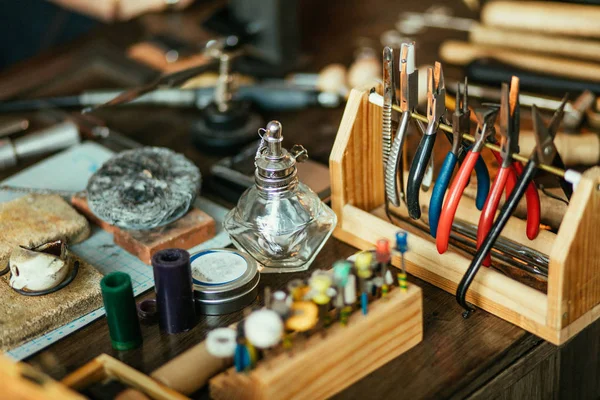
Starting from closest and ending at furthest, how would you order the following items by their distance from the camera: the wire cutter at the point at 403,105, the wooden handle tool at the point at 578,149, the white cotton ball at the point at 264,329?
the white cotton ball at the point at 264,329 < the wire cutter at the point at 403,105 < the wooden handle tool at the point at 578,149

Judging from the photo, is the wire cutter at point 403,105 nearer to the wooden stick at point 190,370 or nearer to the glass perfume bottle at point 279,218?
the glass perfume bottle at point 279,218

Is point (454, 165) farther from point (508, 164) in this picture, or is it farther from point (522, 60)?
point (522, 60)

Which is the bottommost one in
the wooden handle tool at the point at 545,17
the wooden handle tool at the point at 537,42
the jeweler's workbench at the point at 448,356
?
the jeweler's workbench at the point at 448,356

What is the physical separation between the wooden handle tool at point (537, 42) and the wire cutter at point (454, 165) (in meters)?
0.61

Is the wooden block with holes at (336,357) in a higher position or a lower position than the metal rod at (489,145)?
lower

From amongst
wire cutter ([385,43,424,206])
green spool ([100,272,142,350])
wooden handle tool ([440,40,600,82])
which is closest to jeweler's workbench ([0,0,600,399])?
green spool ([100,272,142,350])

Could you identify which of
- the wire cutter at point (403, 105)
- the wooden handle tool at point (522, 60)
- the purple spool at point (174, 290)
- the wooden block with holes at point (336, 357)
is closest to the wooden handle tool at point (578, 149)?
the wooden handle tool at point (522, 60)

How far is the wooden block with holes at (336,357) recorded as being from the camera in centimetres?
81

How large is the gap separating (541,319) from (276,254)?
13.1 inches

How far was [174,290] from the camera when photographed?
91 cm

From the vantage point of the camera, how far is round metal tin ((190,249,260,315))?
0.98 m

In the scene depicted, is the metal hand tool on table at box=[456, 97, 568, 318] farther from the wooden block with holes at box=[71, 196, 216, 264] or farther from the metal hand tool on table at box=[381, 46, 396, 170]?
the wooden block with holes at box=[71, 196, 216, 264]

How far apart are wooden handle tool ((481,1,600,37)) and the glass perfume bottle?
737 mm

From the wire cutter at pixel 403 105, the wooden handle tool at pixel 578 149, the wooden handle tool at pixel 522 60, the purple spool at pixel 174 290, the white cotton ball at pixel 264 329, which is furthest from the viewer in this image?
the wooden handle tool at pixel 522 60
